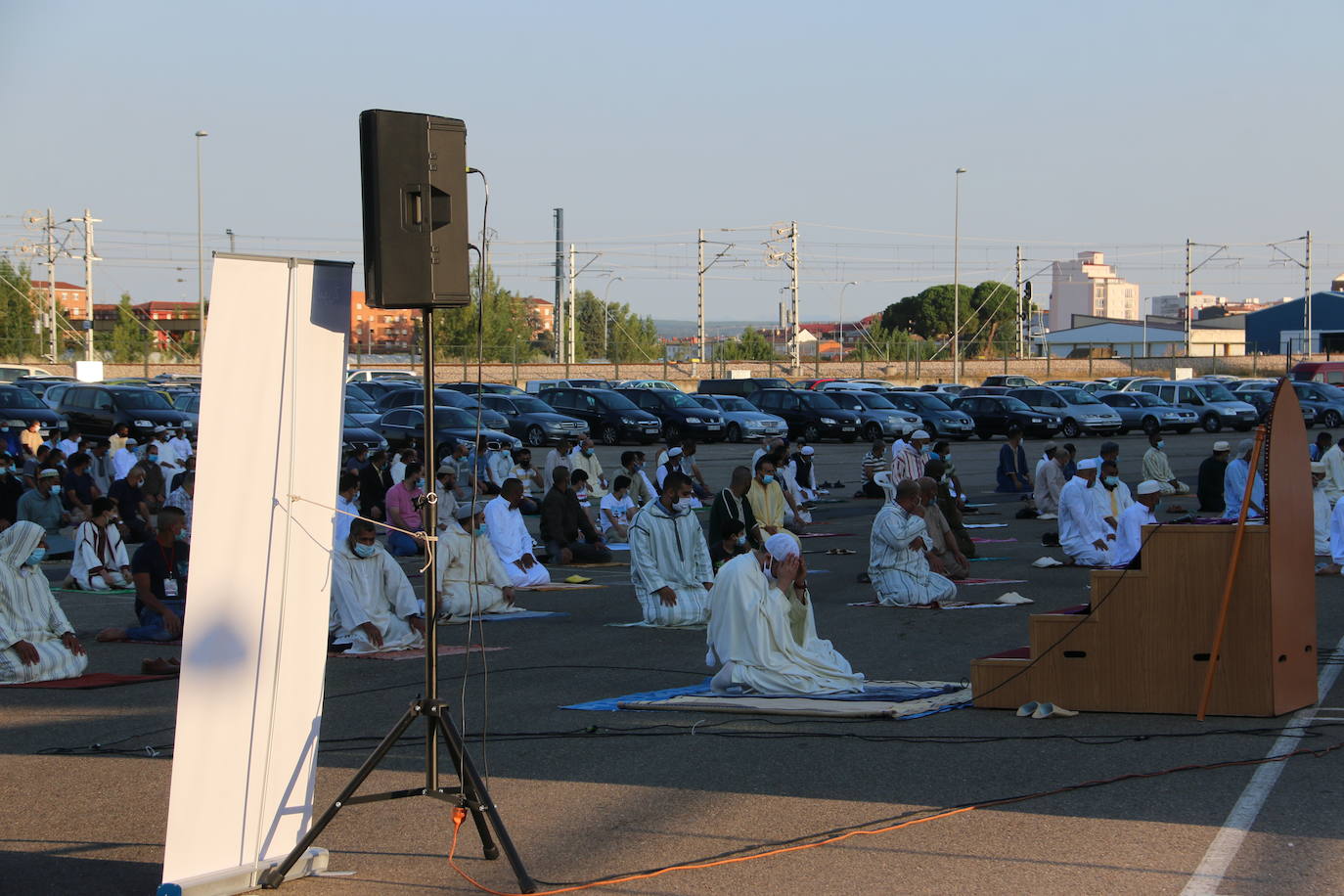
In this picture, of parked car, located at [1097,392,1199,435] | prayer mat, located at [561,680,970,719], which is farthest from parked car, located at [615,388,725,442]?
prayer mat, located at [561,680,970,719]

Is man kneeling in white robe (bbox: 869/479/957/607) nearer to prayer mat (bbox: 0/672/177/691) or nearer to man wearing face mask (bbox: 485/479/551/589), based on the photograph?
man wearing face mask (bbox: 485/479/551/589)

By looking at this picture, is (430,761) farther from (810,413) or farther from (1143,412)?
(1143,412)

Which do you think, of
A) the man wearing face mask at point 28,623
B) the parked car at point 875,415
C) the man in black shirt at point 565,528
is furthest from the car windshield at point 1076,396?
the man wearing face mask at point 28,623

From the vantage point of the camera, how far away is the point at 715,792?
750cm

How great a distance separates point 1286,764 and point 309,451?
543 centimetres

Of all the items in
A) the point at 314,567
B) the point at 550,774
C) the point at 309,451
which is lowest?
the point at 550,774

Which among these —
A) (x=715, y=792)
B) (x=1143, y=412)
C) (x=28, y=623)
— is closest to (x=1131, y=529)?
(x=715, y=792)

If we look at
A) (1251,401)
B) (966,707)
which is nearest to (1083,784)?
(966,707)

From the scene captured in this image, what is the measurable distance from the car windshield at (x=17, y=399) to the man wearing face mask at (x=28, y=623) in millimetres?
27654

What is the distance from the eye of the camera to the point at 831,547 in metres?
20.2

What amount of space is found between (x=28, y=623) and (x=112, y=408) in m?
27.9

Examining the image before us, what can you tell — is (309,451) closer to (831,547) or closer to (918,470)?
(831,547)

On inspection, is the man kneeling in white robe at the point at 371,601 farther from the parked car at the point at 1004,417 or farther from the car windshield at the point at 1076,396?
the car windshield at the point at 1076,396

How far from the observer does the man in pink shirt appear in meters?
18.9
